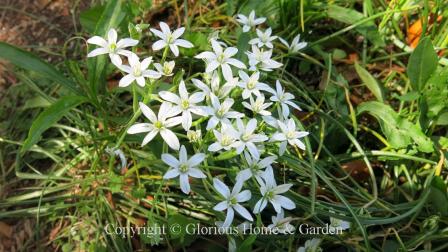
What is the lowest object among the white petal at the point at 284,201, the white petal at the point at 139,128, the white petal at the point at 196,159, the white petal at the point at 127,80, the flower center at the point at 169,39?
the white petal at the point at 284,201

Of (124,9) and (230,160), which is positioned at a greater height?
(124,9)

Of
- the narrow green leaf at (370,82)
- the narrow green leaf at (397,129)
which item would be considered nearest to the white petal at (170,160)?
the narrow green leaf at (397,129)

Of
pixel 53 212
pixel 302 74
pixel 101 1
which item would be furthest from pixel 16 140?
pixel 302 74

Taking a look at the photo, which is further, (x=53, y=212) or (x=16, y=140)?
(x=16, y=140)

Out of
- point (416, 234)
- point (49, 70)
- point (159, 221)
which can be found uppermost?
point (49, 70)

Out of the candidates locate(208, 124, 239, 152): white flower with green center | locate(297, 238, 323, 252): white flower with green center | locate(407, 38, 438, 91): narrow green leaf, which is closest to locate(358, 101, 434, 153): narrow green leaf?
locate(407, 38, 438, 91): narrow green leaf

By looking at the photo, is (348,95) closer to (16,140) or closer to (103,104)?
(103,104)

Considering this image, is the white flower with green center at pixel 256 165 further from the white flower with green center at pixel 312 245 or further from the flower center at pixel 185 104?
the white flower with green center at pixel 312 245
